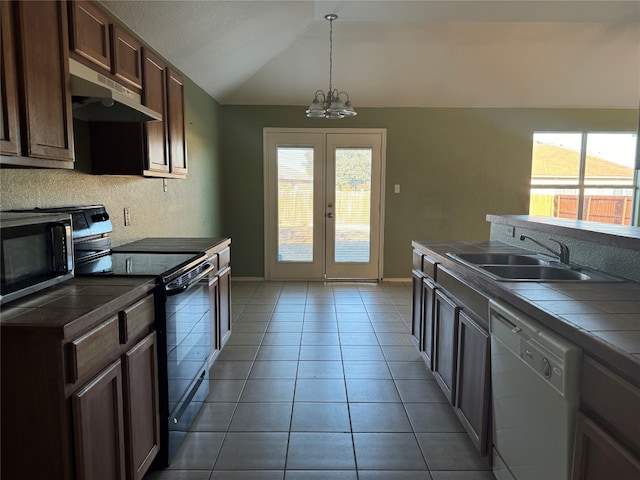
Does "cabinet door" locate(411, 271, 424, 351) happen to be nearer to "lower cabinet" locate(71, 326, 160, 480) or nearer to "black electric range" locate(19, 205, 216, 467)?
"black electric range" locate(19, 205, 216, 467)

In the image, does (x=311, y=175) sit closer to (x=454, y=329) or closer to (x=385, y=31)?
(x=385, y=31)

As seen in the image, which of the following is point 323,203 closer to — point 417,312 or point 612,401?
point 417,312

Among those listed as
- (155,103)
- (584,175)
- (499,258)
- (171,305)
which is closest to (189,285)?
(171,305)

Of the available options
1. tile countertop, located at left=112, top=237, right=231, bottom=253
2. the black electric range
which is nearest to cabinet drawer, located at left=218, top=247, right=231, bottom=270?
tile countertop, located at left=112, top=237, right=231, bottom=253

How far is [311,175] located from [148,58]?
3.23 m

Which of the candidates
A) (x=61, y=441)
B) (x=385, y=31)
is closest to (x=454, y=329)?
(x=61, y=441)

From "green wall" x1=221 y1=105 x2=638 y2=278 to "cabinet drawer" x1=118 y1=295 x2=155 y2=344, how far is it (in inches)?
155

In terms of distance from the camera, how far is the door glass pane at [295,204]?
5.57 m

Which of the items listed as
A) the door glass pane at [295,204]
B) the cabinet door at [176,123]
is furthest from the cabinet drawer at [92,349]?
the door glass pane at [295,204]

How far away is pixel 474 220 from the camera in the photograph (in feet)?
18.8

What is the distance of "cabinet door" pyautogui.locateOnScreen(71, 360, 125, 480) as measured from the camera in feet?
4.17

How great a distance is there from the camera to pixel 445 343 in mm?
2406

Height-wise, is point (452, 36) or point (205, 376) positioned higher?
point (452, 36)

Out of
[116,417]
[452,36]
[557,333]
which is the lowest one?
[116,417]
